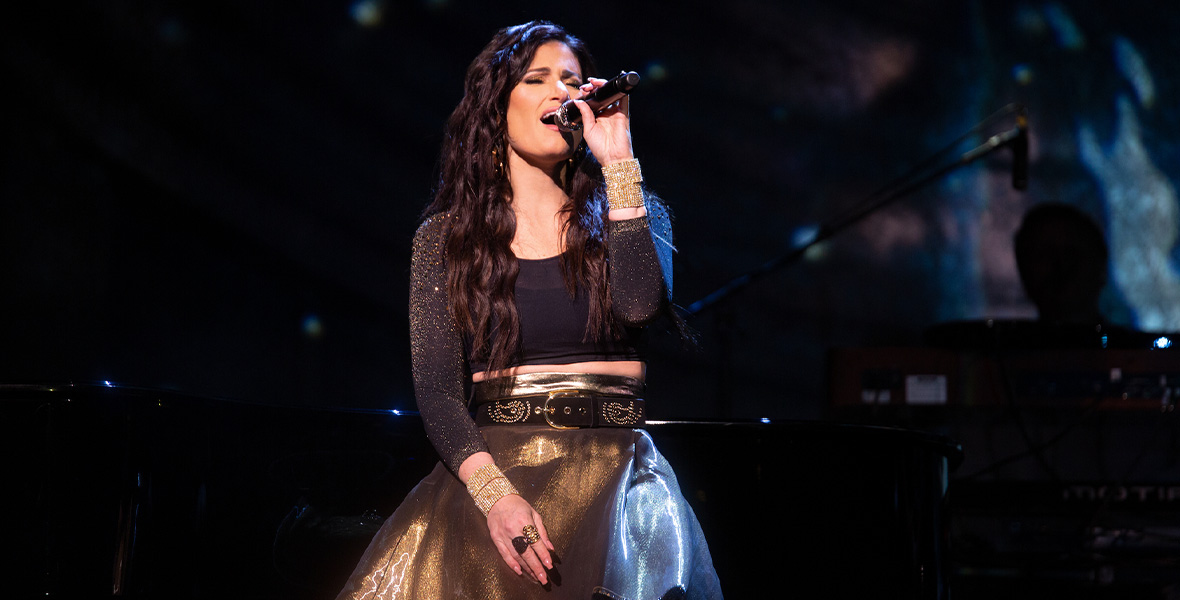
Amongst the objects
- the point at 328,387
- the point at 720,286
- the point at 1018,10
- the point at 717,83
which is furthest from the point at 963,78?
the point at 328,387

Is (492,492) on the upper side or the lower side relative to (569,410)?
lower

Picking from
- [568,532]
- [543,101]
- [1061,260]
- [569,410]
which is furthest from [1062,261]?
[568,532]

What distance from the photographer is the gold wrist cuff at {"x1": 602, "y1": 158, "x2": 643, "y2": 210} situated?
1.56 meters

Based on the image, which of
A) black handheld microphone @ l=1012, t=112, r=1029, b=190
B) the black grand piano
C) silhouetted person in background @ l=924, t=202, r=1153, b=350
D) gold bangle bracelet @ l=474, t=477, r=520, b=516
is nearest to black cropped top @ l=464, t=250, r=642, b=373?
gold bangle bracelet @ l=474, t=477, r=520, b=516

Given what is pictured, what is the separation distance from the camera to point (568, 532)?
4.90 feet

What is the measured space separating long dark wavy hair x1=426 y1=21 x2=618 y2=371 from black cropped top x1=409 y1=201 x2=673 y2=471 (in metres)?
0.02

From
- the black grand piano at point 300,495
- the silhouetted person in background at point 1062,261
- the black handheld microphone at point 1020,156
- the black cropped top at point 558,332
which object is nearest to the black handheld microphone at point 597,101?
the black cropped top at point 558,332

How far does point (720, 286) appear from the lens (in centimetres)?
394

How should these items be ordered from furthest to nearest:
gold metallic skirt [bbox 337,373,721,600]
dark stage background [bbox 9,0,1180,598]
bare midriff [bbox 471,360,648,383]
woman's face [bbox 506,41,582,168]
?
dark stage background [bbox 9,0,1180,598] → woman's face [bbox 506,41,582,168] → bare midriff [bbox 471,360,648,383] → gold metallic skirt [bbox 337,373,721,600]

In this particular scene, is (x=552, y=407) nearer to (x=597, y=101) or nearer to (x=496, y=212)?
(x=496, y=212)

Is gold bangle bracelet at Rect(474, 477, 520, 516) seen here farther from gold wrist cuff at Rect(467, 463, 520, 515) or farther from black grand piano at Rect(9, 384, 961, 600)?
black grand piano at Rect(9, 384, 961, 600)

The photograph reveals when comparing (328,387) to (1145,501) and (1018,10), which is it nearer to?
(1145,501)

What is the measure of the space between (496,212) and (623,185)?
0.31 metres

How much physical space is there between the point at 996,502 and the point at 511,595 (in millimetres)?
2437
